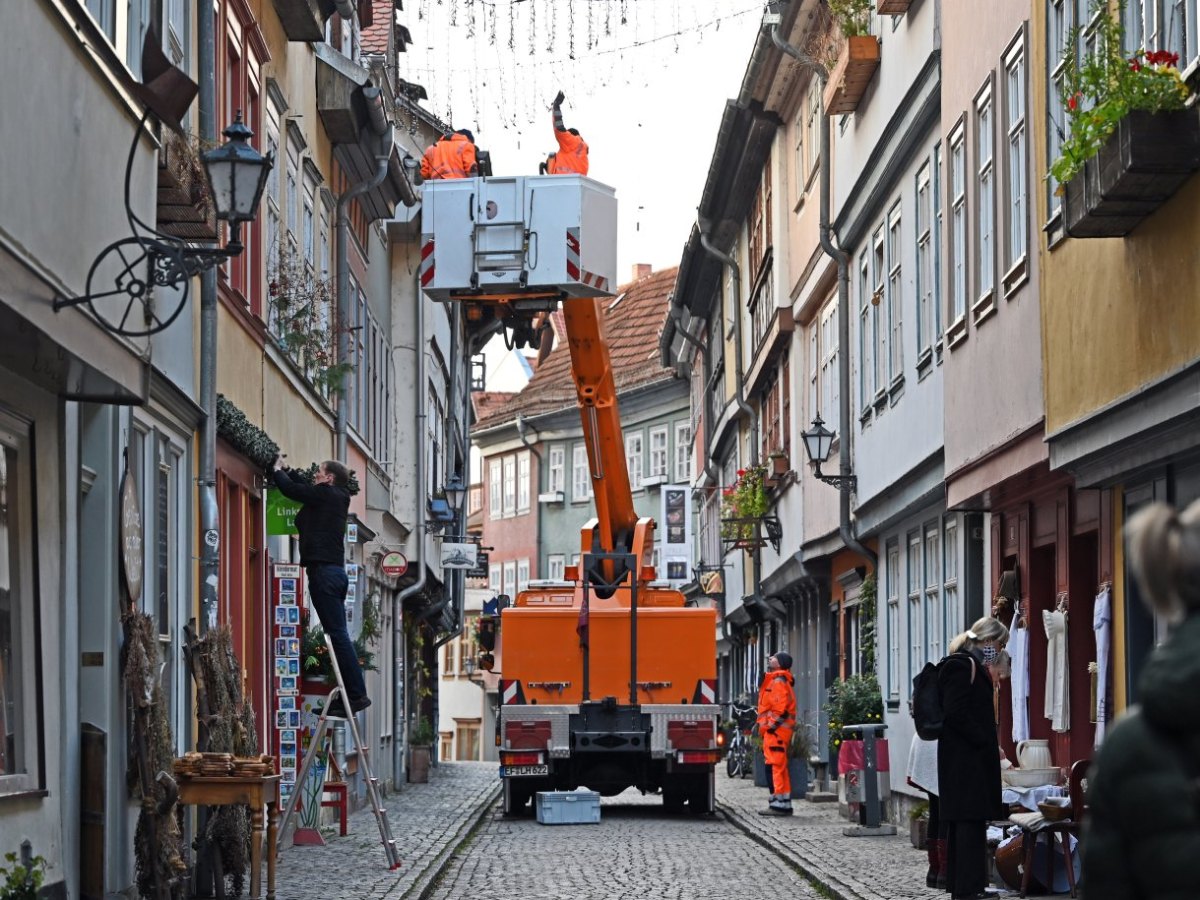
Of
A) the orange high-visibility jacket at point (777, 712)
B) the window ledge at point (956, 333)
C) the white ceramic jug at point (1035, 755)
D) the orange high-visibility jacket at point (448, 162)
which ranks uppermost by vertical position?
the orange high-visibility jacket at point (448, 162)

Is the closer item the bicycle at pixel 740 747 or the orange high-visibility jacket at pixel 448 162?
the orange high-visibility jacket at pixel 448 162

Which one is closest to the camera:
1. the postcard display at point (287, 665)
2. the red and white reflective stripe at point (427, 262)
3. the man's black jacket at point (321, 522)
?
the man's black jacket at point (321, 522)

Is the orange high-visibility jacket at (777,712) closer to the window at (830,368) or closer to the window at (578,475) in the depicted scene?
the window at (830,368)

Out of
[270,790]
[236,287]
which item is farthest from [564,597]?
[270,790]

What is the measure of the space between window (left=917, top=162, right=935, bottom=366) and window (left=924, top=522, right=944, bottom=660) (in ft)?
Answer: 6.04

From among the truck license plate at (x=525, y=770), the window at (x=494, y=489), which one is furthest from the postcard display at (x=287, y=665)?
the window at (x=494, y=489)

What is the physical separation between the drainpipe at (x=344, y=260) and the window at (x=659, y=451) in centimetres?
3347

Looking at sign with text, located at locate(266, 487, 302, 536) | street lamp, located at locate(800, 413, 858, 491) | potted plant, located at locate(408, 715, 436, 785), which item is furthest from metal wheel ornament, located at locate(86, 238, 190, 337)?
potted plant, located at locate(408, 715, 436, 785)

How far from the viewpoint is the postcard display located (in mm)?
18328

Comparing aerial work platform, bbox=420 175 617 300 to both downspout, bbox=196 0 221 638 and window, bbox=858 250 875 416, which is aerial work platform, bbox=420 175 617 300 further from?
downspout, bbox=196 0 221 638

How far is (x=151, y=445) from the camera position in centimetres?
1353

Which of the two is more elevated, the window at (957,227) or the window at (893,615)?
the window at (957,227)

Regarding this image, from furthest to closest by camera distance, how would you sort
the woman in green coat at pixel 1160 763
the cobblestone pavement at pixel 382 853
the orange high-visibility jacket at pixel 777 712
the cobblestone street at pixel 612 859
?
the orange high-visibility jacket at pixel 777 712 < the cobblestone street at pixel 612 859 < the cobblestone pavement at pixel 382 853 < the woman in green coat at pixel 1160 763

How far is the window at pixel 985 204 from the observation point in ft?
54.7
